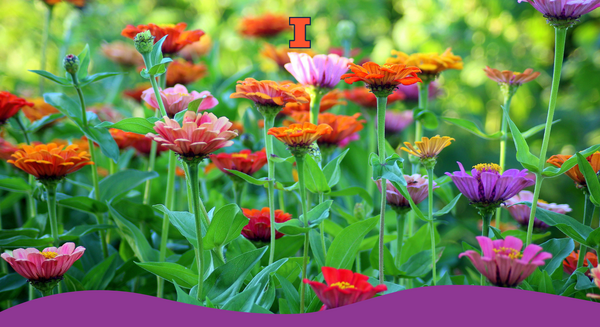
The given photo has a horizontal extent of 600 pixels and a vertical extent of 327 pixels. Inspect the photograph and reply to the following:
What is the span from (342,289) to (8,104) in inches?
17.6

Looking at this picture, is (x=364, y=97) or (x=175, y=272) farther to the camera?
(x=364, y=97)

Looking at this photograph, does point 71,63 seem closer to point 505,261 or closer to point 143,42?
point 143,42

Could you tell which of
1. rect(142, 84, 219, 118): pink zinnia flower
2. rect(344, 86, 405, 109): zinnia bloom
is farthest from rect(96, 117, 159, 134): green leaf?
rect(344, 86, 405, 109): zinnia bloom

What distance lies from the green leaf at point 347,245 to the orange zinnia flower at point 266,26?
2.30 feet

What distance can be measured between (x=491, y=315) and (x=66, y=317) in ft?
0.96

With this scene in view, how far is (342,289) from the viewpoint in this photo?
0.98 feet

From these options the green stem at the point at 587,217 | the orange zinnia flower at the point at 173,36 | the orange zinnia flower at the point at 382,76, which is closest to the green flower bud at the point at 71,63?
the orange zinnia flower at the point at 173,36

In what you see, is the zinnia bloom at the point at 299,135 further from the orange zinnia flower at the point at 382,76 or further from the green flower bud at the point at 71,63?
the green flower bud at the point at 71,63

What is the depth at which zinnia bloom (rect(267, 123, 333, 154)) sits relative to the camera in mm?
367

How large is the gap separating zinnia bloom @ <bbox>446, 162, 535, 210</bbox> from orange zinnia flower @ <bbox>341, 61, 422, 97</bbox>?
0.30 ft

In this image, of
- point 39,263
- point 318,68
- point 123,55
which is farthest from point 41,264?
point 123,55

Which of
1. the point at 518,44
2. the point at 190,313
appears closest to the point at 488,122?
the point at 518,44

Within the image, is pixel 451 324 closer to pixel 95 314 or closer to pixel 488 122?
pixel 95 314

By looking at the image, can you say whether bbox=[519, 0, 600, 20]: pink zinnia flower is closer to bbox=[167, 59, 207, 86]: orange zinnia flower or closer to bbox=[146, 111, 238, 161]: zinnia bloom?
bbox=[146, 111, 238, 161]: zinnia bloom
